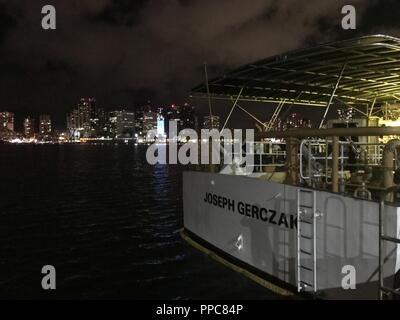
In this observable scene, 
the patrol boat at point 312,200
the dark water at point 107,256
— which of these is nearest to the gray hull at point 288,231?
the patrol boat at point 312,200

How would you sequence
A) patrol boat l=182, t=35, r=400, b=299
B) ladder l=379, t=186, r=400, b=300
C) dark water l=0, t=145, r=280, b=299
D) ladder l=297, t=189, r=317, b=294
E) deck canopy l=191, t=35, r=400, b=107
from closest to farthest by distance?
ladder l=379, t=186, r=400, b=300
patrol boat l=182, t=35, r=400, b=299
ladder l=297, t=189, r=317, b=294
deck canopy l=191, t=35, r=400, b=107
dark water l=0, t=145, r=280, b=299

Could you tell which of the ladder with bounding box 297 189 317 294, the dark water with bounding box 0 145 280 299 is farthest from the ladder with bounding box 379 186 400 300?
the dark water with bounding box 0 145 280 299

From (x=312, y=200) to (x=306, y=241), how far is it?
2.83ft

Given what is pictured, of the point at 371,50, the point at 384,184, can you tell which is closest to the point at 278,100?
the point at 371,50

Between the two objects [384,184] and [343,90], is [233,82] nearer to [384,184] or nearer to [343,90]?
[343,90]

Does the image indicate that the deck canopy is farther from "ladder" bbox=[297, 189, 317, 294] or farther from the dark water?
the dark water

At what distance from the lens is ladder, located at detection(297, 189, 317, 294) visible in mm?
7426

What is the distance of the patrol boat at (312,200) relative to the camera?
6.57 m

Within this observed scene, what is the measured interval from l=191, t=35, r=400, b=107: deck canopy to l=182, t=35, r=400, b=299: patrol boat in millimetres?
29

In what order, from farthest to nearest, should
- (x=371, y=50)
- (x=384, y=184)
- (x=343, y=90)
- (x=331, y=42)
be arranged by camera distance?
(x=343, y=90)
(x=371, y=50)
(x=331, y=42)
(x=384, y=184)

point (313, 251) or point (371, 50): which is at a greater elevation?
point (371, 50)

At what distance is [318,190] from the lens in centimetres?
736
